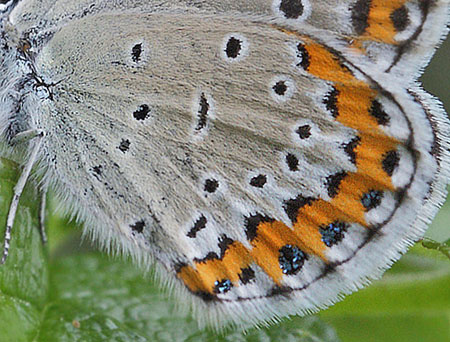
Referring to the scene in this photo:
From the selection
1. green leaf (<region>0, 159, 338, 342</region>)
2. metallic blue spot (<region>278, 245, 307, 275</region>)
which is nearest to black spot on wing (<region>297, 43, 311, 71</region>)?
metallic blue spot (<region>278, 245, 307, 275</region>)

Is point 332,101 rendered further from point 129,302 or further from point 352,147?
point 129,302

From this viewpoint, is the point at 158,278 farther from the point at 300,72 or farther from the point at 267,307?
the point at 300,72

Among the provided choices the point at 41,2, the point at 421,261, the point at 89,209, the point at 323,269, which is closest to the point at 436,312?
the point at 421,261

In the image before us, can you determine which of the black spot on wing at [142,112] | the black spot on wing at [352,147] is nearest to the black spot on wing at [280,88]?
the black spot on wing at [352,147]

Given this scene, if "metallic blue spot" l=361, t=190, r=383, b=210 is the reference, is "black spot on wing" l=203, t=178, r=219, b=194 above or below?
above

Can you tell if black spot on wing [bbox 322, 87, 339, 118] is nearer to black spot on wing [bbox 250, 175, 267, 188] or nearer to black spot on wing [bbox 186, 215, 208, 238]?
black spot on wing [bbox 250, 175, 267, 188]

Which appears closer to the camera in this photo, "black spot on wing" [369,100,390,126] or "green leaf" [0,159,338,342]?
"black spot on wing" [369,100,390,126]

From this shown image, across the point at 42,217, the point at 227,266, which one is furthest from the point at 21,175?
the point at 227,266
